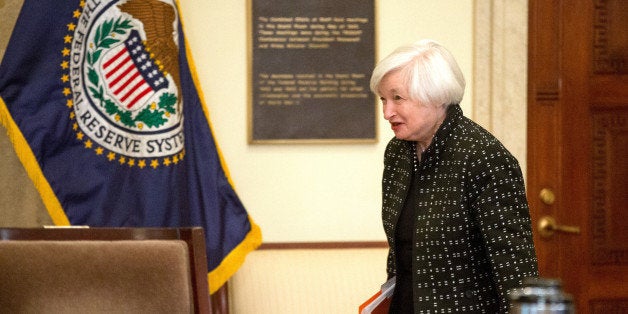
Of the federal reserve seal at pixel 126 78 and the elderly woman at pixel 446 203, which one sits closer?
the elderly woman at pixel 446 203

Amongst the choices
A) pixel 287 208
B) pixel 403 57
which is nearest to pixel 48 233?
pixel 403 57

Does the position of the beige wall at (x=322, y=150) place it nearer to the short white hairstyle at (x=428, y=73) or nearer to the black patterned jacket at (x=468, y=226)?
the black patterned jacket at (x=468, y=226)

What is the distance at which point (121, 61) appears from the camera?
3.23 metres

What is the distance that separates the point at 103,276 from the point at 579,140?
2538 mm

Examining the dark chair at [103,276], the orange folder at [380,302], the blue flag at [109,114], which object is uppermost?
the blue flag at [109,114]

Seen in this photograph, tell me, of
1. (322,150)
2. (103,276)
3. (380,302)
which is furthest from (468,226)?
(322,150)

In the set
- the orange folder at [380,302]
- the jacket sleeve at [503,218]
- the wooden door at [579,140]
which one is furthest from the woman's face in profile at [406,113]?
the wooden door at [579,140]

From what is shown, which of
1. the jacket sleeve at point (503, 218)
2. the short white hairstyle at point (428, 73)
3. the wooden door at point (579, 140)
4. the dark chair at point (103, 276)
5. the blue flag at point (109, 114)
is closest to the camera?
the dark chair at point (103, 276)

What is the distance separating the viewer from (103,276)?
1.87m

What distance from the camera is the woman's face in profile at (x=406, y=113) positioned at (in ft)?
7.26

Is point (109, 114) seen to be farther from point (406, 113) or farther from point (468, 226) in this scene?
point (468, 226)

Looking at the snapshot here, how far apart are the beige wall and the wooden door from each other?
10 centimetres

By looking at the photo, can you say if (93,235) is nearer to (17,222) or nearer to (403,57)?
(403,57)

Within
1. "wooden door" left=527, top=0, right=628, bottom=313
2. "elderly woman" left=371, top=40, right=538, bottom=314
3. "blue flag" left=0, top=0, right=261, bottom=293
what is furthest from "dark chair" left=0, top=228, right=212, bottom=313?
"wooden door" left=527, top=0, right=628, bottom=313
